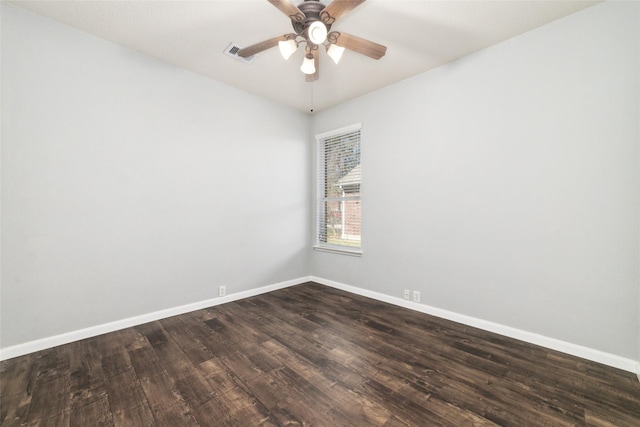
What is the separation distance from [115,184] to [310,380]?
102 inches

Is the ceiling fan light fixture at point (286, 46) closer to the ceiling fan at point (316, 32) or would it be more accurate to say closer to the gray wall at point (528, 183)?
the ceiling fan at point (316, 32)

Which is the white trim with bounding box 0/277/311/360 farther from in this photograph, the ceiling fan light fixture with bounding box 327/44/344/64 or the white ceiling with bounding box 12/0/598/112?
the ceiling fan light fixture with bounding box 327/44/344/64

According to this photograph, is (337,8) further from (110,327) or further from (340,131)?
(110,327)

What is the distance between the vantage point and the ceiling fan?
68.8 inches

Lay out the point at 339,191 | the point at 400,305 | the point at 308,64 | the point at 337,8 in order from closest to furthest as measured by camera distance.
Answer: the point at 337,8, the point at 308,64, the point at 400,305, the point at 339,191

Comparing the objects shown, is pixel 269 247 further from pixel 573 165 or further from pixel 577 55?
pixel 577 55

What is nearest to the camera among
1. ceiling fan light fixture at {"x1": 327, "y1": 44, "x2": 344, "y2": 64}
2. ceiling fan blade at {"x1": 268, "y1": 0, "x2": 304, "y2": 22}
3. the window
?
ceiling fan blade at {"x1": 268, "y1": 0, "x2": 304, "y2": 22}

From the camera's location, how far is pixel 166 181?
9.62 ft

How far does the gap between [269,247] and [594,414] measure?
342 cm

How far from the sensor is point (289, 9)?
1.76 meters

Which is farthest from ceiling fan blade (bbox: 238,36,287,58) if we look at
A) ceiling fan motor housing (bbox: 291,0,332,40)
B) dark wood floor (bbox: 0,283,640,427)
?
dark wood floor (bbox: 0,283,640,427)

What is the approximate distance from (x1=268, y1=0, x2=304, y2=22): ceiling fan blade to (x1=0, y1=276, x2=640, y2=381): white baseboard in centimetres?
310

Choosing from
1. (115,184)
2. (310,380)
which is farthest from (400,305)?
(115,184)

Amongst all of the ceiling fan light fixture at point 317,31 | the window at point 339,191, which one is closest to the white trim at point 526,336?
the window at point 339,191
